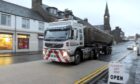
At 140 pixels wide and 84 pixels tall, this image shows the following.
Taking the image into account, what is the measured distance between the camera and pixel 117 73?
21.1ft

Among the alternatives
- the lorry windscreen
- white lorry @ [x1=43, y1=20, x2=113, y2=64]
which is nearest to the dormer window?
white lorry @ [x1=43, y1=20, x2=113, y2=64]

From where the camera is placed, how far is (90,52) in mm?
16594

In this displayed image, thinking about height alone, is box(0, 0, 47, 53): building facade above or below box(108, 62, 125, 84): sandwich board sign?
above

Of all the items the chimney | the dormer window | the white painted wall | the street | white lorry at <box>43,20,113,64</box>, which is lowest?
the street

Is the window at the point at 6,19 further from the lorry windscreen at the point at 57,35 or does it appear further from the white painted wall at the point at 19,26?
the lorry windscreen at the point at 57,35

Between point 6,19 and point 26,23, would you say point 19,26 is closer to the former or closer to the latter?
point 26,23

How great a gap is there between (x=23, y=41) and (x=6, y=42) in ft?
12.7

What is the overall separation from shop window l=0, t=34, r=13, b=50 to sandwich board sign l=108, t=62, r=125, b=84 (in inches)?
883

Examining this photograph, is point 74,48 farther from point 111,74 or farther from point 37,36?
point 37,36

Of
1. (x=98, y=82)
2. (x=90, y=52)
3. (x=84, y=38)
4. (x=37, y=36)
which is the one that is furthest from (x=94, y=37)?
(x=37, y=36)

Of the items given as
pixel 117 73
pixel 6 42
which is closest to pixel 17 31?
pixel 6 42

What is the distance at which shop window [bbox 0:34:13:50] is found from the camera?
2525 centimetres

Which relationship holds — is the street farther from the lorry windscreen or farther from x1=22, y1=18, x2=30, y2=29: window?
x1=22, y1=18, x2=30, y2=29: window

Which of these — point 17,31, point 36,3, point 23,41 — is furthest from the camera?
point 36,3
